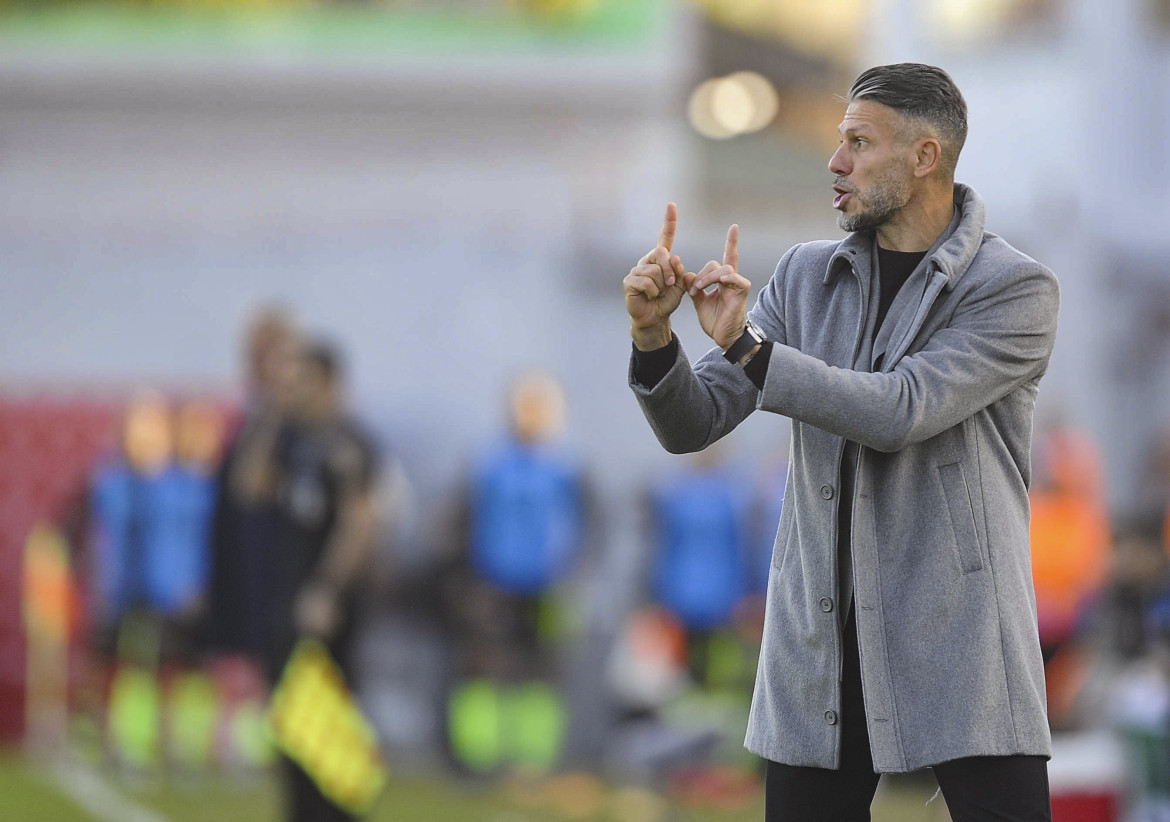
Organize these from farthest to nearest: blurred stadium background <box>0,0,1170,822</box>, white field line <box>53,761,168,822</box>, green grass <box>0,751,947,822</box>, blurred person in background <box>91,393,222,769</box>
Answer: blurred stadium background <box>0,0,1170,822</box>
blurred person in background <box>91,393,222,769</box>
white field line <box>53,761,168,822</box>
green grass <box>0,751,947,822</box>

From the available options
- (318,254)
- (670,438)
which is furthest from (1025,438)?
(318,254)

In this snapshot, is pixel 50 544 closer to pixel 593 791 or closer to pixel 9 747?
pixel 9 747

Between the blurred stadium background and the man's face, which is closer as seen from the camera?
the man's face

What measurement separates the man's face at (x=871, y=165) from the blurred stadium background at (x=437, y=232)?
6.39m

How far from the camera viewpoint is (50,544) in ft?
39.9

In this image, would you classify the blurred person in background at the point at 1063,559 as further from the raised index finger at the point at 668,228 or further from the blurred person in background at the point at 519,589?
the raised index finger at the point at 668,228

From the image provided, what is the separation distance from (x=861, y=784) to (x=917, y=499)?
0.53 metres

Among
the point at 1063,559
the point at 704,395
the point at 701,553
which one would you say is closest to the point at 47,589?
the point at 701,553

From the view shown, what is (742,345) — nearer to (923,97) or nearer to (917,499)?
(917,499)

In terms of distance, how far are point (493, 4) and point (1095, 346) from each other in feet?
20.3

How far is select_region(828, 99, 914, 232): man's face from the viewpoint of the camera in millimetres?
3182

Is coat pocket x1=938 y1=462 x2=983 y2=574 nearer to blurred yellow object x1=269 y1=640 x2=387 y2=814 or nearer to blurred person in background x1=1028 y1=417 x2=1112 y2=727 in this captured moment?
blurred yellow object x1=269 y1=640 x2=387 y2=814

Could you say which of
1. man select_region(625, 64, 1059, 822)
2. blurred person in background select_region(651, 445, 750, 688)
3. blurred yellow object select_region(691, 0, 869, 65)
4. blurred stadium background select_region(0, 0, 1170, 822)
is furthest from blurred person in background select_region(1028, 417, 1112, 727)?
blurred yellow object select_region(691, 0, 869, 65)

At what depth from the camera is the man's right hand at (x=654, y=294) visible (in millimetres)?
3139
